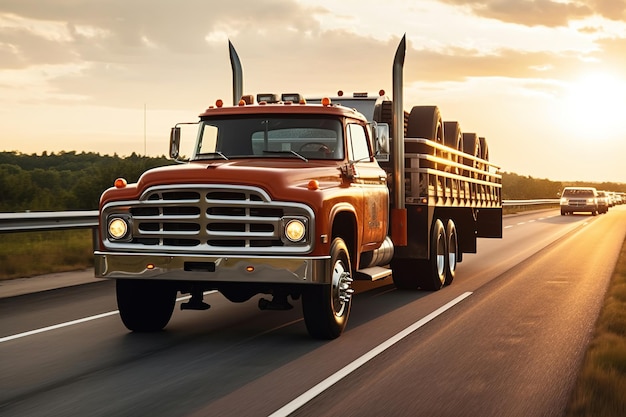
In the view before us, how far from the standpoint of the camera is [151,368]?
312 inches

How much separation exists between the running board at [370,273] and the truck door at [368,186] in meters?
0.31

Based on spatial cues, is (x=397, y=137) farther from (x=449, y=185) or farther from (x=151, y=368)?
(x=151, y=368)

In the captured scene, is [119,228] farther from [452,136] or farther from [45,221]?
[452,136]

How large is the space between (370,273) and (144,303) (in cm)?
266

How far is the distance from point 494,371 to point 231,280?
2484mm

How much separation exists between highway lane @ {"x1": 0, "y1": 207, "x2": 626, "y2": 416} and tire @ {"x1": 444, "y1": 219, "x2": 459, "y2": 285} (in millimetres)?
945

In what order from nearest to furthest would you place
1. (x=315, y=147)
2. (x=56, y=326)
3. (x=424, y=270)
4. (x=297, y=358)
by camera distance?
(x=297, y=358) < (x=56, y=326) < (x=315, y=147) < (x=424, y=270)

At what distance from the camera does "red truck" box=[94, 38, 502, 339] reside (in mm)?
8781

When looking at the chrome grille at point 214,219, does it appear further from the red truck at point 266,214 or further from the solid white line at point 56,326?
the solid white line at point 56,326

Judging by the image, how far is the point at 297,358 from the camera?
8.40 meters

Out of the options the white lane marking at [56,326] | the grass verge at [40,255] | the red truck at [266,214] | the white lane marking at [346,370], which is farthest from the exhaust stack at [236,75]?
the white lane marking at [346,370]

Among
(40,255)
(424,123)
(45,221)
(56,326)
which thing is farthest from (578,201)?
(56,326)

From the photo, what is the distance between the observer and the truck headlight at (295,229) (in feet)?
28.8

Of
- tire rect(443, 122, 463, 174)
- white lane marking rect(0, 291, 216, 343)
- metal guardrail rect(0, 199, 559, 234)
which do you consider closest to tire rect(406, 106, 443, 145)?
tire rect(443, 122, 463, 174)
